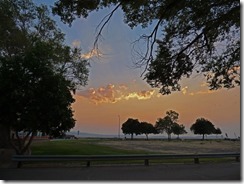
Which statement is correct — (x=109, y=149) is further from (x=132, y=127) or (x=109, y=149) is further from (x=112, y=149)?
(x=132, y=127)

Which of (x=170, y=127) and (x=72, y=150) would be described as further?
(x=170, y=127)

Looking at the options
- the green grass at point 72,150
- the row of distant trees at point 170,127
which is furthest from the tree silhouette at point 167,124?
the green grass at point 72,150

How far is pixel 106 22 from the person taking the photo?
7.78 meters

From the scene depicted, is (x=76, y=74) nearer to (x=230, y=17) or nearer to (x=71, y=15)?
(x=71, y=15)

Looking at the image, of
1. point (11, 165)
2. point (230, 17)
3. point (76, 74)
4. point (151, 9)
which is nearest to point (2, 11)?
point (76, 74)

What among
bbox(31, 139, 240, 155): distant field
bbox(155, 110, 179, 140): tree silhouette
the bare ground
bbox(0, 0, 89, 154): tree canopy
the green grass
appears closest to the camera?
bbox(0, 0, 89, 154): tree canopy

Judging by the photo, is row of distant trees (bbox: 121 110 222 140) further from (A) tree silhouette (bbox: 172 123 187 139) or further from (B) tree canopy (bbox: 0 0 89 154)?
(B) tree canopy (bbox: 0 0 89 154)

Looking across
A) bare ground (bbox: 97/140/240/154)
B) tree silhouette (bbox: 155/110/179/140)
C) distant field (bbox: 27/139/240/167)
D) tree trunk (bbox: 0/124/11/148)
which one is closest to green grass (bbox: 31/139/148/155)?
distant field (bbox: 27/139/240/167)

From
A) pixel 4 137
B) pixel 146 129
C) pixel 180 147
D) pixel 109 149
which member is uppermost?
pixel 146 129

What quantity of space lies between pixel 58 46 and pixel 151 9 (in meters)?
8.82

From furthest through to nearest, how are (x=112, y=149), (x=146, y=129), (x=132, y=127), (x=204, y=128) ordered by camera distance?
1. (x=146, y=129)
2. (x=132, y=127)
3. (x=204, y=128)
4. (x=112, y=149)

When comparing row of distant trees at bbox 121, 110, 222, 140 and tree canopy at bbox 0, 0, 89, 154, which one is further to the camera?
row of distant trees at bbox 121, 110, 222, 140

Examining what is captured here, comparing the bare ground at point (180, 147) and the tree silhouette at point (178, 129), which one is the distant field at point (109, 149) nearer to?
the bare ground at point (180, 147)

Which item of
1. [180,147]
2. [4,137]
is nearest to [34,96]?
[4,137]
